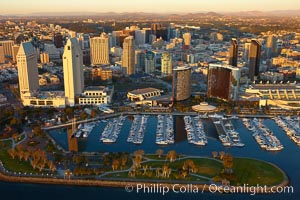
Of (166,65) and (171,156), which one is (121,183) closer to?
(171,156)

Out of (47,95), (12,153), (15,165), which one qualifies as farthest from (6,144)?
(47,95)

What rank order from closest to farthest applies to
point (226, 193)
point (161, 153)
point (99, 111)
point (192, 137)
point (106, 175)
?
point (226, 193)
point (106, 175)
point (161, 153)
point (192, 137)
point (99, 111)

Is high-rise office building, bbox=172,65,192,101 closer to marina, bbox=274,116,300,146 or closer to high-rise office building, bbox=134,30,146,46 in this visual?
marina, bbox=274,116,300,146

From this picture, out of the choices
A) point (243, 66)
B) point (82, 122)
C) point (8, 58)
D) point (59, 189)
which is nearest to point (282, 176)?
point (59, 189)

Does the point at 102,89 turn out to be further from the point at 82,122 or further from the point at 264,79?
the point at 264,79

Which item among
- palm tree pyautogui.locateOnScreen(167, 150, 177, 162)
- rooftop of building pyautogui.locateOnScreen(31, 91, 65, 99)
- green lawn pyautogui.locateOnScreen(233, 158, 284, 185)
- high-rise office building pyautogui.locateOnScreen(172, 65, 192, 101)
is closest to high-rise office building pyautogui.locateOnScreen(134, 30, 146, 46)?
high-rise office building pyautogui.locateOnScreen(172, 65, 192, 101)

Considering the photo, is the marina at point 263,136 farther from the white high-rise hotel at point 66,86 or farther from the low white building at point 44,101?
the low white building at point 44,101
